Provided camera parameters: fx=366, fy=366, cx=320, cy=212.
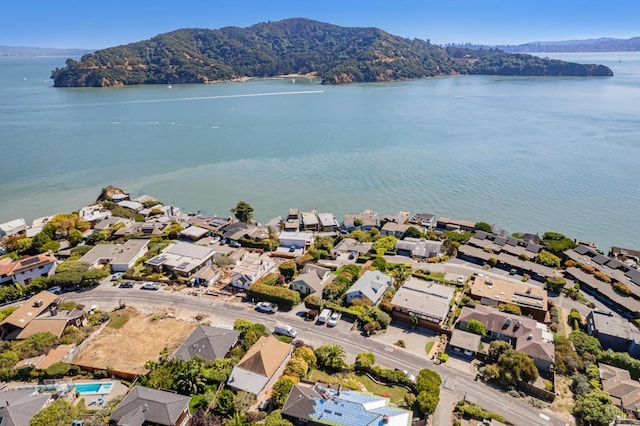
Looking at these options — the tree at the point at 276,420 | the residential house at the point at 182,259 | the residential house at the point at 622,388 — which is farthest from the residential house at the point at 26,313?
the residential house at the point at 622,388

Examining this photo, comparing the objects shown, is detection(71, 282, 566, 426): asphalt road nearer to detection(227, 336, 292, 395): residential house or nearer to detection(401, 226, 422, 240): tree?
detection(227, 336, 292, 395): residential house

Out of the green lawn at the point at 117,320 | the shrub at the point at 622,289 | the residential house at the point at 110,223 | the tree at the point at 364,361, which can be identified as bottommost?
the shrub at the point at 622,289

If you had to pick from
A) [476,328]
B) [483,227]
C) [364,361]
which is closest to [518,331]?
[476,328]

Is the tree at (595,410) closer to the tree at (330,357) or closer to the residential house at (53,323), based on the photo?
the tree at (330,357)

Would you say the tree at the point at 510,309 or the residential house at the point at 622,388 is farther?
the tree at the point at 510,309

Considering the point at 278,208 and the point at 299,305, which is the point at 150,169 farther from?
the point at 299,305

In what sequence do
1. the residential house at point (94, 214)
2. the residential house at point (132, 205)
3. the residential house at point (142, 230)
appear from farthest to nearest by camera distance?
1. the residential house at point (132, 205)
2. the residential house at point (94, 214)
3. the residential house at point (142, 230)

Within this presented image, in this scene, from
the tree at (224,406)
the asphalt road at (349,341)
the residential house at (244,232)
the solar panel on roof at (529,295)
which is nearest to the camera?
the tree at (224,406)
